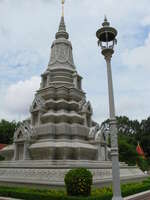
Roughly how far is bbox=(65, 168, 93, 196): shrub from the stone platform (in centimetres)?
224

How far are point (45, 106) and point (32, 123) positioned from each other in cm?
215

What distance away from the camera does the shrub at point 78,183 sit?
10.9m

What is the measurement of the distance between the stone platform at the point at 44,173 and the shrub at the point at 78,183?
2.24 metres

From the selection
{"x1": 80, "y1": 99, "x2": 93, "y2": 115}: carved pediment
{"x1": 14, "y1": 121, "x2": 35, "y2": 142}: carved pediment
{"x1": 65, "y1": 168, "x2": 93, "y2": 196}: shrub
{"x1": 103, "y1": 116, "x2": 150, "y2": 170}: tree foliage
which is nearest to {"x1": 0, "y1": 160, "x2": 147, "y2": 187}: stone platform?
{"x1": 14, "y1": 121, "x2": 35, "y2": 142}: carved pediment

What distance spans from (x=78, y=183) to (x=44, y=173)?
184 inches

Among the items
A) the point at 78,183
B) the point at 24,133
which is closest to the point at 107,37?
the point at 78,183

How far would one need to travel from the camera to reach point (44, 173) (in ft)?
48.9

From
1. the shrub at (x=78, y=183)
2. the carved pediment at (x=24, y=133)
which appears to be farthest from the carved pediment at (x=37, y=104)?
the shrub at (x=78, y=183)

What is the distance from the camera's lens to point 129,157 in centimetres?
3716

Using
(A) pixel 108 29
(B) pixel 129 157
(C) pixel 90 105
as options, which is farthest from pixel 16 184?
(B) pixel 129 157

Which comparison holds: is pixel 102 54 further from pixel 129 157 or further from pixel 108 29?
pixel 129 157

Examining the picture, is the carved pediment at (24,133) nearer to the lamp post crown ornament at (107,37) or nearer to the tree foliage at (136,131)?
the lamp post crown ornament at (107,37)

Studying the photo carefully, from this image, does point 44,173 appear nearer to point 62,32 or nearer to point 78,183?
point 78,183

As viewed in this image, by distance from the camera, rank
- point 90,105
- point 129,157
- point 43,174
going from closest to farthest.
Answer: point 43,174, point 90,105, point 129,157
